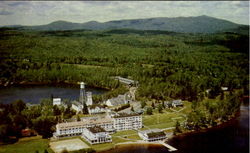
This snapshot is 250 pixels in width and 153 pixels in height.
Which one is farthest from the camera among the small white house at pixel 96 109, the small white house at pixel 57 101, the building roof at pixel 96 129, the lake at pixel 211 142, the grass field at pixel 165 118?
the small white house at pixel 57 101

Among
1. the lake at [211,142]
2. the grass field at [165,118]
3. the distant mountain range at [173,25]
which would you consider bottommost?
the lake at [211,142]

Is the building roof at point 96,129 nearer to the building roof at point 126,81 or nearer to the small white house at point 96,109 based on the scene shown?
the small white house at point 96,109

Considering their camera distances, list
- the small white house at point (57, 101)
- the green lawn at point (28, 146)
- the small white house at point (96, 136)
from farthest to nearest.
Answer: the small white house at point (57, 101), the small white house at point (96, 136), the green lawn at point (28, 146)

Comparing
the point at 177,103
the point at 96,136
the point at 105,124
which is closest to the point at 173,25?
the point at 177,103

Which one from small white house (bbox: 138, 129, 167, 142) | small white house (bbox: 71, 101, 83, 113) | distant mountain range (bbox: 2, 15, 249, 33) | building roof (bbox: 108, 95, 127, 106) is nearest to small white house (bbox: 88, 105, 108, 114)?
small white house (bbox: 71, 101, 83, 113)

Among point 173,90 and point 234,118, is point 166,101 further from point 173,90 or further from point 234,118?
point 234,118

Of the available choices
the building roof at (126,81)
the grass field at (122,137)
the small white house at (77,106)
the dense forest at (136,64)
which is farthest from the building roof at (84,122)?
the building roof at (126,81)
